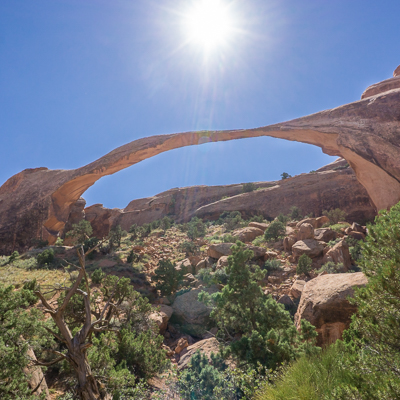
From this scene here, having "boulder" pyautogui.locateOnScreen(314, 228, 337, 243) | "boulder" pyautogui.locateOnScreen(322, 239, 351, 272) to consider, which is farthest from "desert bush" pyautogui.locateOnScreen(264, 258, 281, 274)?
"boulder" pyautogui.locateOnScreen(314, 228, 337, 243)

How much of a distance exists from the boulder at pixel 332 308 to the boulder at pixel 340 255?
15.4ft

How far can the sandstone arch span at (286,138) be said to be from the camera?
1032 centimetres

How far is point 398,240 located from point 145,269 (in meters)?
12.4

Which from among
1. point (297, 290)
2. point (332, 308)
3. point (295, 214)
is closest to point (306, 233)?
point (297, 290)

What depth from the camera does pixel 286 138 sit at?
47.5ft

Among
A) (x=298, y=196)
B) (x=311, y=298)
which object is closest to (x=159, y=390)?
(x=311, y=298)

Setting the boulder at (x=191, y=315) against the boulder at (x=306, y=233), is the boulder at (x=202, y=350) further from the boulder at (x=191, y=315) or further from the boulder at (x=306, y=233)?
the boulder at (x=306, y=233)

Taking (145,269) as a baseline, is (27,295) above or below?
above

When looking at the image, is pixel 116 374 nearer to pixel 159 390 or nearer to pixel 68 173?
pixel 159 390

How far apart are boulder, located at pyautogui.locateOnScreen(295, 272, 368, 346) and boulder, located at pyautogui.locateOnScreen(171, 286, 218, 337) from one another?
3.86 meters

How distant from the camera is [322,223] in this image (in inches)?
672

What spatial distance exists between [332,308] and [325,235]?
917 cm

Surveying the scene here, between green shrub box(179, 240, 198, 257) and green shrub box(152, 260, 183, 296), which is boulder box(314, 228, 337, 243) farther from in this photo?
green shrub box(152, 260, 183, 296)

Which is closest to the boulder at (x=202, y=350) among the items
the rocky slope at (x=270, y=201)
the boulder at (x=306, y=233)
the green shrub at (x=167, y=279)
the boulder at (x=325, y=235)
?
the green shrub at (x=167, y=279)
